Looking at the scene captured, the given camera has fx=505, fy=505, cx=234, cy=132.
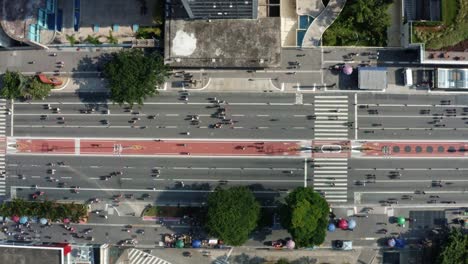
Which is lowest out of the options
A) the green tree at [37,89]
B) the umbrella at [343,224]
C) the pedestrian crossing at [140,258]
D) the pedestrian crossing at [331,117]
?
the pedestrian crossing at [140,258]

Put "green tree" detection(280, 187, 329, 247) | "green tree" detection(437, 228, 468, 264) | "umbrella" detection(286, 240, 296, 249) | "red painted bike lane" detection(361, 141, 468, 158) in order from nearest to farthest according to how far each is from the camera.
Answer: "green tree" detection(280, 187, 329, 247) < "green tree" detection(437, 228, 468, 264) < "umbrella" detection(286, 240, 296, 249) < "red painted bike lane" detection(361, 141, 468, 158)

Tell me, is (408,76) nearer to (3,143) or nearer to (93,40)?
(93,40)

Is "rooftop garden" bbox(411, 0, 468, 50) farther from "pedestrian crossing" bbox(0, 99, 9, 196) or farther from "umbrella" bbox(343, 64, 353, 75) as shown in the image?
"pedestrian crossing" bbox(0, 99, 9, 196)

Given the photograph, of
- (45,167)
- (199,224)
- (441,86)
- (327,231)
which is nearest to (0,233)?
(45,167)

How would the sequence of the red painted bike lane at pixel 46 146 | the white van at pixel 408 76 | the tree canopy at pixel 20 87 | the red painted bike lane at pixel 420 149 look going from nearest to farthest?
the white van at pixel 408 76 → the red painted bike lane at pixel 420 149 → the tree canopy at pixel 20 87 → the red painted bike lane at pixel 46 146

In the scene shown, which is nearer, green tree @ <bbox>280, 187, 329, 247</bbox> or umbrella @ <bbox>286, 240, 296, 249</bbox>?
green tree @ <bbox>280, 187, 329, 247</bbox>

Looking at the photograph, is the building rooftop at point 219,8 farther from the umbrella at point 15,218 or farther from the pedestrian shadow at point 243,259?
the umbrella at point 15,218

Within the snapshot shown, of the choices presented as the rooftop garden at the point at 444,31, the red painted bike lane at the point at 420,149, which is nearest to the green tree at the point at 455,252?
the red painted bike lane at the point at 420,149

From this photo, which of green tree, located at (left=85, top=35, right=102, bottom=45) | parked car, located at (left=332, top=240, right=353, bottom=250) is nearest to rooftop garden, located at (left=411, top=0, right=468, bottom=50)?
parked car, located at (left=332, top=240, right=353, bottom=250)
